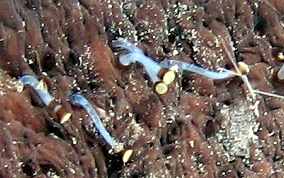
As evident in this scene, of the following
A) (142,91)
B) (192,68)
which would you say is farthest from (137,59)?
(192,68)

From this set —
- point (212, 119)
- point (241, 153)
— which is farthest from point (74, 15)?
point (241, 153)

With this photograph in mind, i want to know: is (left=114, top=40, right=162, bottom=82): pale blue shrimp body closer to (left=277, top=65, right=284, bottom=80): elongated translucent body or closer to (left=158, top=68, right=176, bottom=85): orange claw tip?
(left=158, top=68, right=176, bottom=85): orange claw tip

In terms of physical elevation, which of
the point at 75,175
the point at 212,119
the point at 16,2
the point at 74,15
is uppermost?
the point at 16,2

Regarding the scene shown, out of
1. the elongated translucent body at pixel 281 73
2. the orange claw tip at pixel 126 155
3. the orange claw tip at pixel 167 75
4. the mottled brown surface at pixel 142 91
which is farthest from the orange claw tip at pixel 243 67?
A: the orange claw tip at pixel 126 155

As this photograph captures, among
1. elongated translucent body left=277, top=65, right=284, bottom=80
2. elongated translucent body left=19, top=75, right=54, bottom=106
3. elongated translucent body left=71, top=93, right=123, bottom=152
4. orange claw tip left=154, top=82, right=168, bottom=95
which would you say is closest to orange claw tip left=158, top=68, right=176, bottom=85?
orange claw tip left=154, top=82, right=168, bottom=95

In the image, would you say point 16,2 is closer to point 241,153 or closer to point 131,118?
point 131,118

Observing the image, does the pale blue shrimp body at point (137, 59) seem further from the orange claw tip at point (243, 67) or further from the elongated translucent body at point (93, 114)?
the orange claw tip at point (243, 67)
